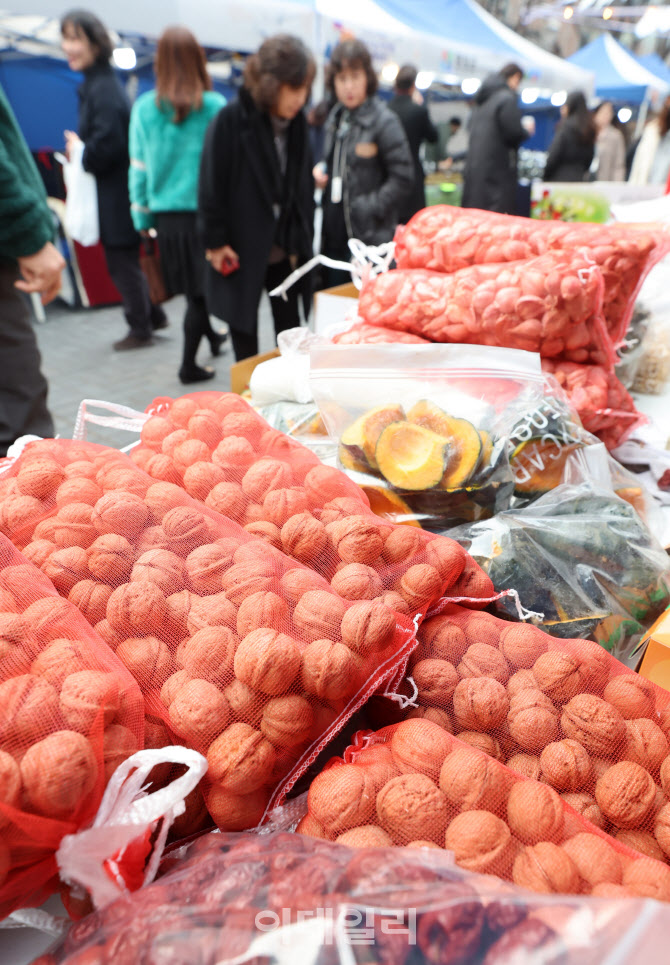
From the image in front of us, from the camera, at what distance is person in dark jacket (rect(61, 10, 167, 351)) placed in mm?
3680

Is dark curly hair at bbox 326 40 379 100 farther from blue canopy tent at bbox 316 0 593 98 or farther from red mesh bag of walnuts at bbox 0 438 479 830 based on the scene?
red mesh bag of walnuts at bbox 0 438 479 830

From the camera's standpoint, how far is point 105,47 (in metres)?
3.77

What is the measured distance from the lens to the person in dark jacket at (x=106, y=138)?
3.68m

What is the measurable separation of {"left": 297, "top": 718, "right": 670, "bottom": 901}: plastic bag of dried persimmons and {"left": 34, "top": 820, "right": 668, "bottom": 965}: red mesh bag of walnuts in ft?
0.20

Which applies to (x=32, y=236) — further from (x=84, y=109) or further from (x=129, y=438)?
(x=84, y=109)

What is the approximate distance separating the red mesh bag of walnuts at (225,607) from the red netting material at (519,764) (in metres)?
0.08

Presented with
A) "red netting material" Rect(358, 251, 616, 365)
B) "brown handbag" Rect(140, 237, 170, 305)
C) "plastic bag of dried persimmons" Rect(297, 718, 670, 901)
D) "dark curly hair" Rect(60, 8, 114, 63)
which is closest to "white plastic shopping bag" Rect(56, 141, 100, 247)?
"brown handbag" Rect(140, 237, 170, 305)

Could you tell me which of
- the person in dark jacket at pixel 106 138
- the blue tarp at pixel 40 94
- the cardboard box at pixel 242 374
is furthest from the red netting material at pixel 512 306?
the blue tarp at pixel 40 94

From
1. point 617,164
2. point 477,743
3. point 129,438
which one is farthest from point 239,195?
point 617,164

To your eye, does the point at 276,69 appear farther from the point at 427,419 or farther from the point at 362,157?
the point at 427,419

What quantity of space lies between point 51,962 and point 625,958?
49cm

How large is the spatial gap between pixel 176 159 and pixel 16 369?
6.99 ft

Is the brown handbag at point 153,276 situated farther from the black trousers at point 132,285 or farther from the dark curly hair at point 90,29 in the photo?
the dark curly hair at point 90,29

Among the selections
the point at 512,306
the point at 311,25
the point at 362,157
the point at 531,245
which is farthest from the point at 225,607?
the point at 311,25
